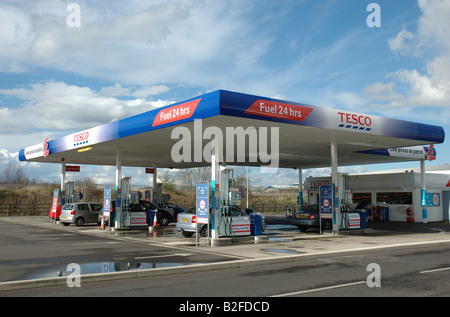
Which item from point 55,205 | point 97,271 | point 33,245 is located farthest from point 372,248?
point 55,205

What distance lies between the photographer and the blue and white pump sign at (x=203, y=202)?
1443 centimetres

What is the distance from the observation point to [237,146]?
19.9 m

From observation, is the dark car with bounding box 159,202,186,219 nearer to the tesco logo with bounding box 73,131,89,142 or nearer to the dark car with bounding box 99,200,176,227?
the dark car with bounding box 99,200,176,227

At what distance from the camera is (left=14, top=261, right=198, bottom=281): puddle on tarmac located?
8.55 metres

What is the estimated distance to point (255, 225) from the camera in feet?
51.2

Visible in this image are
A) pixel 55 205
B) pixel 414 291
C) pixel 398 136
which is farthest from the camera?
pixel 55 205

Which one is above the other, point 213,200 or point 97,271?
point 213,200

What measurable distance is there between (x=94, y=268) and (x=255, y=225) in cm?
746

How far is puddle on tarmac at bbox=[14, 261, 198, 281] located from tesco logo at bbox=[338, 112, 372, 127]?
28.5 ft

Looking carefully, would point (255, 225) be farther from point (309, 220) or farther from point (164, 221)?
point (164, 221)

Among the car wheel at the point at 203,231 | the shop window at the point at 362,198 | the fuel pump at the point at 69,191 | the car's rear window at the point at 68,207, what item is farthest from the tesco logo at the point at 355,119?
the fuel pump at the point at 69,191
